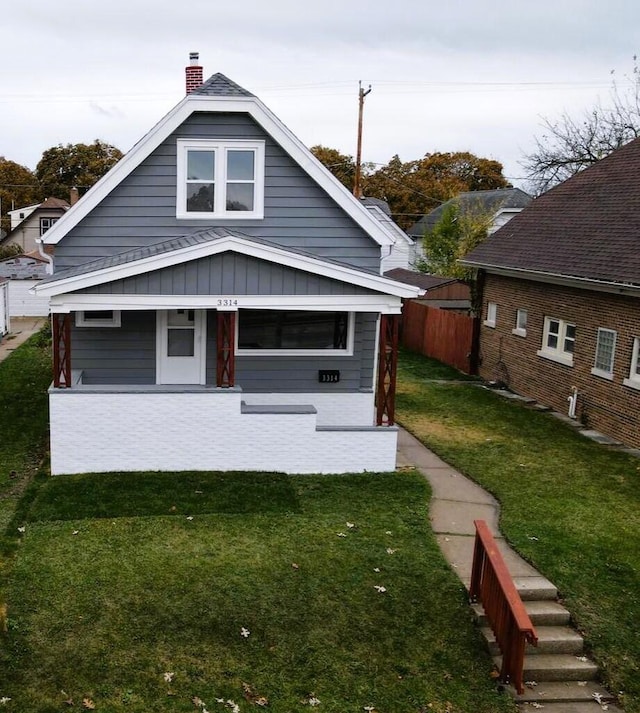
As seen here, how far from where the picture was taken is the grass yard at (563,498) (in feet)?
26.4

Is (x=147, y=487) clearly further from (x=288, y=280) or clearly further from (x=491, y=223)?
(x=491, y=223)

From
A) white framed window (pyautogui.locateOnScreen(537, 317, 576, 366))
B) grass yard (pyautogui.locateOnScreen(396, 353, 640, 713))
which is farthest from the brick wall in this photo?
grass yard (pyautogui.locateOnScreen(396, 353, 640, 713))

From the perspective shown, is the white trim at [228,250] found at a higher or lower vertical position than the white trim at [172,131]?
lower

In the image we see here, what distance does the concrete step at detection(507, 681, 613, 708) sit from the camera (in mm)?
6902

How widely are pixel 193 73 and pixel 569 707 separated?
14437 millimetres

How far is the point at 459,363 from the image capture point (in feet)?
81.8

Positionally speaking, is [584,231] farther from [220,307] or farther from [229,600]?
[229,600]

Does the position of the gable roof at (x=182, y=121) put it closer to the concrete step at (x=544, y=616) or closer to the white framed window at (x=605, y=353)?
the white framed window at (x=605, y=353)

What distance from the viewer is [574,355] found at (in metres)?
17.6

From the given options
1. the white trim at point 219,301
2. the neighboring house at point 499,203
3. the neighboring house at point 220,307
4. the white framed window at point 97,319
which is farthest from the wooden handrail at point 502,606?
the neighboring house at point 499,203

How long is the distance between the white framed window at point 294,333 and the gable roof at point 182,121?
2.59 metres

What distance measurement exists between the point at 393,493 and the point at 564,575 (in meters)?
3.31

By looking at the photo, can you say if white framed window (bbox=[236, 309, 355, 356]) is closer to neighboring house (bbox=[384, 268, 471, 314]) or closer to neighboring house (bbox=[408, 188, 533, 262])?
neighboring house (bbox=[384, 268, 471, 314])

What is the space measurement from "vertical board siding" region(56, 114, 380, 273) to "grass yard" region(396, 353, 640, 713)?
4.93m
